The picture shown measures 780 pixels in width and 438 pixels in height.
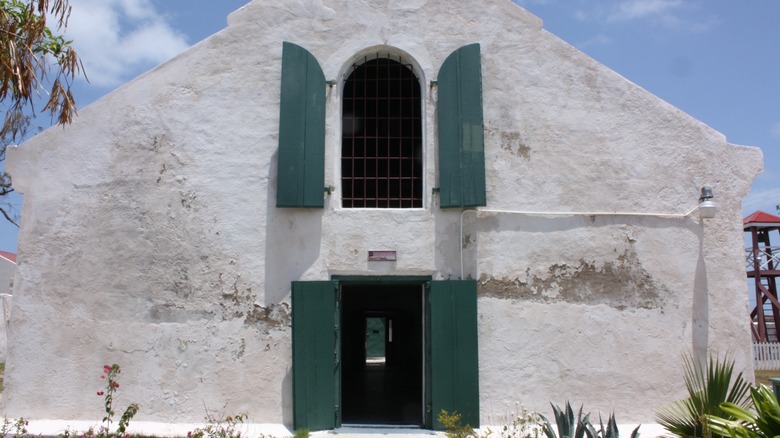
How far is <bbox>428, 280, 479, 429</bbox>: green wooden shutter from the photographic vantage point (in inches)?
307

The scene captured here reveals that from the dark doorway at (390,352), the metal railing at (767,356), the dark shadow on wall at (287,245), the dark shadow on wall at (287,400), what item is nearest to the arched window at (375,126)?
the dark shadow on wall at (287,245)

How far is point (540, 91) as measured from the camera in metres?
8.52

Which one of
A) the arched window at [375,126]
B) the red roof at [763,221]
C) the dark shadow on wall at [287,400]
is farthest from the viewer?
the red roof at [763,221]

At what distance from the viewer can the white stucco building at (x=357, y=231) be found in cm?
795

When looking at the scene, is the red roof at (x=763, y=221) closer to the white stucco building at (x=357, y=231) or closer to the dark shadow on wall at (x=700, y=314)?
the white stucco building at (x=357, y=231)

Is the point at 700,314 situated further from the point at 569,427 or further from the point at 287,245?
the point at 287,245

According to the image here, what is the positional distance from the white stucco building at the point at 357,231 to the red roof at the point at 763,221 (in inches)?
711

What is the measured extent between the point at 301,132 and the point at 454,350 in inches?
134

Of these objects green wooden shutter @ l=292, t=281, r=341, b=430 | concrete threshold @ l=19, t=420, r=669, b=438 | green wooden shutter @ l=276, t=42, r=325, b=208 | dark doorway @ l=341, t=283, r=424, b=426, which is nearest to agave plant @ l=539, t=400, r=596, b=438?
concrete threshold @ l=19, t=420, r=669, b=438

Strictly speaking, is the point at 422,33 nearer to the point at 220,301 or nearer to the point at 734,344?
the point at 220,301

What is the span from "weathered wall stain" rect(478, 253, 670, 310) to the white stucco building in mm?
26

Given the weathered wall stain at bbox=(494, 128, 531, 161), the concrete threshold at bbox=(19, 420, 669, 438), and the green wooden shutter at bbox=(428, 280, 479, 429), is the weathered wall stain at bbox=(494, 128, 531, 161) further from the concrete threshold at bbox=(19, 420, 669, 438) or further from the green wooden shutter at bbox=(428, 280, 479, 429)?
the concrete threshold at bbox=(19, 420, 669, 438)

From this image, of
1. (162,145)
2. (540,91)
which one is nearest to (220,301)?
(162,145)

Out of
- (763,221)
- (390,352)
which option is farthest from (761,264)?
(390,352)
